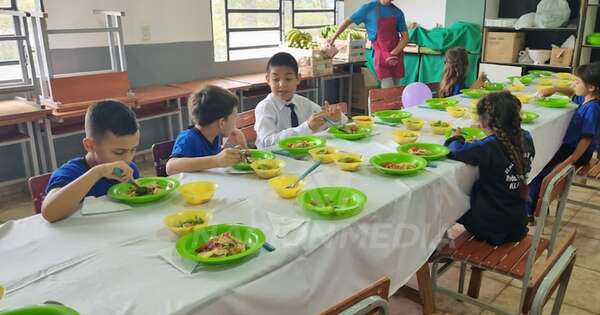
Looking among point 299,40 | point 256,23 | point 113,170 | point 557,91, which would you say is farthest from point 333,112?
point 256,23

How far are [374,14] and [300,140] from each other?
9.57ft

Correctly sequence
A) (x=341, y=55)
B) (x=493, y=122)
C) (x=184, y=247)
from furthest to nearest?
1. (x=341, y=55)
2. (x=493, y=122)
3. (x=184, y=247)

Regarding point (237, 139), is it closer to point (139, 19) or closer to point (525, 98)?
point (525, 98)

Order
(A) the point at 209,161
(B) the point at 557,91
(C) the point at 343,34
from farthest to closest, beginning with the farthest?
(C) the point at 343,34 < (B) the point at 557,91 < (A) the point at 209,161

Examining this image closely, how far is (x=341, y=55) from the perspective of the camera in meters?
5.60

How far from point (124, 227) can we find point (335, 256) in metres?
0.60

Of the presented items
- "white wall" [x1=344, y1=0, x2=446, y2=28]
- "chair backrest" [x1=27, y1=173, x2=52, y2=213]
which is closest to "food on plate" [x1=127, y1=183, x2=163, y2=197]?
"chair backrest" [x1=27, y1=173, x2=52, y2=213]

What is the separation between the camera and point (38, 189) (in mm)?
1670

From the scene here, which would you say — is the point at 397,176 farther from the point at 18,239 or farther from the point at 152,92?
→ the point at 152,92

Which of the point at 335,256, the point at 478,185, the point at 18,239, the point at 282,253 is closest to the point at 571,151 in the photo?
the point at 478,185

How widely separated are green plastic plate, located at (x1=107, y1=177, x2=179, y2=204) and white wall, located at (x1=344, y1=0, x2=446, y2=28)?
16.1 feet

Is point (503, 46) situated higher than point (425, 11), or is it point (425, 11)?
point (425, 11)

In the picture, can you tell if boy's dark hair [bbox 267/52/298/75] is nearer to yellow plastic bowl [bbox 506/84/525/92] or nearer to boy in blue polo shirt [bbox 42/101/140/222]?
boy in blue polo shirt [bbox 42/101/140/222]

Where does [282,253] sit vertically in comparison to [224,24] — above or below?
below
